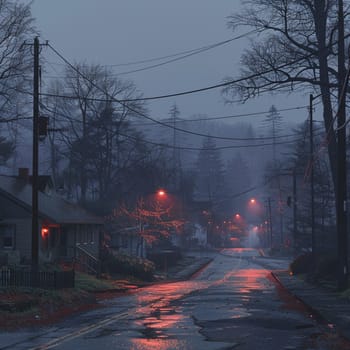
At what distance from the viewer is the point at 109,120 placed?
208 ft

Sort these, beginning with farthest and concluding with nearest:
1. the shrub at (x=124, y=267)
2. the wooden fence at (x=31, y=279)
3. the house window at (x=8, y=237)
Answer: the shrub at (x=124, y=267), the house window at (x=8, y=237), the wooden fence at (x=31, y=279)

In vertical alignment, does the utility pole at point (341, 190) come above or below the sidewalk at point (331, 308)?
above

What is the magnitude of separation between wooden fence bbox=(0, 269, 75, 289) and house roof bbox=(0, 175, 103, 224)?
43.2 ft

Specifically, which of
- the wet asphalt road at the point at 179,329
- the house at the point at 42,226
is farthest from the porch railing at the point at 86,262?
the wet asphalt road at the point at 179,329

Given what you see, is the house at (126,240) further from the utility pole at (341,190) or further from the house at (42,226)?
the utility pole at (341,190)

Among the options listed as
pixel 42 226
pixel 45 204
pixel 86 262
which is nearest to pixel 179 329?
pixel 42 226

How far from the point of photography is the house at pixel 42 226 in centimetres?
4047

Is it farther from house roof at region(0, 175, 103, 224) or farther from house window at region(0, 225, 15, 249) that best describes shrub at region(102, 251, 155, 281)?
house window at region(0, 225, 15, 249)

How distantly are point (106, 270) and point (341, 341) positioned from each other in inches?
1375

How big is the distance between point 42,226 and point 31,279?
16438 millimetres

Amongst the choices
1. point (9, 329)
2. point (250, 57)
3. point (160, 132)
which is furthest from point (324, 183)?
point (160, 132)

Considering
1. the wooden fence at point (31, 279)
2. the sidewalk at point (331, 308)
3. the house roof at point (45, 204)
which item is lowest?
the sidewalk at point (331, 308)

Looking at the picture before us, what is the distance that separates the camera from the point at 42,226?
138ft

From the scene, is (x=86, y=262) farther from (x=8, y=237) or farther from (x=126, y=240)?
(x=126, y=240)
